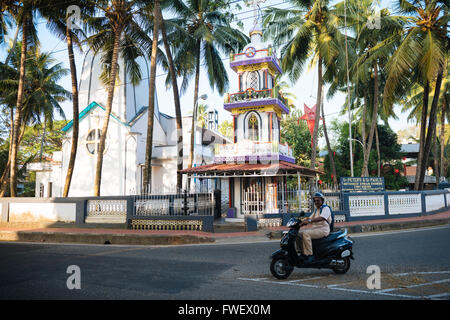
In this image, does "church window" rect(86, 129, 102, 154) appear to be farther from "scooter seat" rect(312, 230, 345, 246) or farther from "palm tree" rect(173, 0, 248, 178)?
"scooter seat" rect(312, 230, 345, 246)

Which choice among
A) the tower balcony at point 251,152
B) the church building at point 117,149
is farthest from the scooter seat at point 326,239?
the church building at point 117,149

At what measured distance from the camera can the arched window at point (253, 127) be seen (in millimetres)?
17953

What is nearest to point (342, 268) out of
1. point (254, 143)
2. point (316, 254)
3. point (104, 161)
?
point (316, 254)

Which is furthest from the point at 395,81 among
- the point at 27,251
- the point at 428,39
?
the point at 27,251

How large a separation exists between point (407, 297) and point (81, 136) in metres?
24.4

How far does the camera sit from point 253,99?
1753 cm

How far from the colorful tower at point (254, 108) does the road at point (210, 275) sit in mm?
8441

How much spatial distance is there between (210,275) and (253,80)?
14152 mm

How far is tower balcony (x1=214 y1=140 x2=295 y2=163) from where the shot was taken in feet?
54.4

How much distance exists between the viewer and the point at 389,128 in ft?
117

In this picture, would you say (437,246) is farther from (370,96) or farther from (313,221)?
(370,96)

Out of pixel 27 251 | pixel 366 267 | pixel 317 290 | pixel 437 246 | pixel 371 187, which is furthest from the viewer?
pixel 371 187

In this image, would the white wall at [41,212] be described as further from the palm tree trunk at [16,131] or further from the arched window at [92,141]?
the arched window at [92,141]
